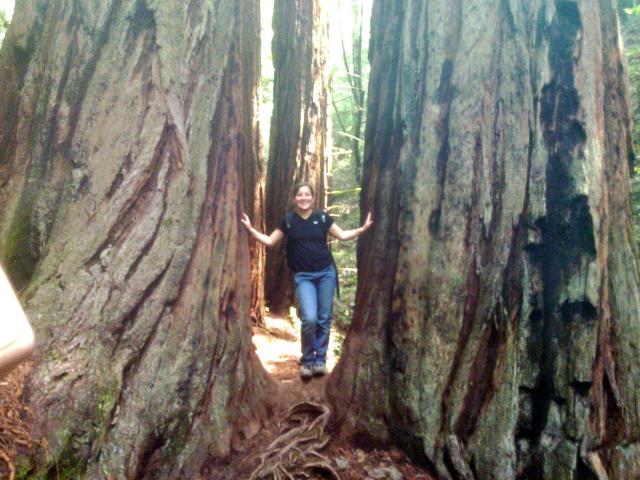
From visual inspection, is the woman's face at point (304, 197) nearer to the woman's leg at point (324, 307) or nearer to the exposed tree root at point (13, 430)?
the woman's leg at point (324, 307)

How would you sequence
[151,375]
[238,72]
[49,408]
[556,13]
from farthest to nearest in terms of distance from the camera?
[238,72] → [556,13] → [151,375] → [49,408]

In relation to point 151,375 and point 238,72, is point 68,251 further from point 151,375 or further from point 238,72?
point 238,72

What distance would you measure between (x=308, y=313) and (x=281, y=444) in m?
1.41

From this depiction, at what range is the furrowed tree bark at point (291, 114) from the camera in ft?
30.5

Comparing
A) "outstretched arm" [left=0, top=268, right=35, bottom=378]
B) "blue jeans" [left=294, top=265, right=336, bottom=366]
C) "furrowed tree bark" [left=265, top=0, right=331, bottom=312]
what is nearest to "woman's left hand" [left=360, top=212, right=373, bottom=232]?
"blue jeans" [left=294, top=265, right=336, bottom=366]

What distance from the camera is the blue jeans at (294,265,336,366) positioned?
18.4 feet

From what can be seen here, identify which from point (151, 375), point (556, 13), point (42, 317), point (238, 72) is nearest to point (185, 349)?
point (151, 375)

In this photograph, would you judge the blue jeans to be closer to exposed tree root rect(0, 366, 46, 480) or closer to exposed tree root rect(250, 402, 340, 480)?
exposed tree root rect(250, 402, 340, 480)

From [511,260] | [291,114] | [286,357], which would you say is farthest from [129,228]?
[291,114]

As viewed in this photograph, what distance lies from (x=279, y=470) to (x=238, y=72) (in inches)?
122

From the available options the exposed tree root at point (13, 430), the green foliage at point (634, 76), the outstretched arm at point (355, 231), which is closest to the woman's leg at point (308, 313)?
the outstretched arm at point (355, 231)

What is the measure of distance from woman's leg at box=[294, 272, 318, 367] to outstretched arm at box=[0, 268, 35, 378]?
14.9 ft

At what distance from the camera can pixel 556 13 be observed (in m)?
4.27

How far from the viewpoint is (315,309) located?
18.5ft
